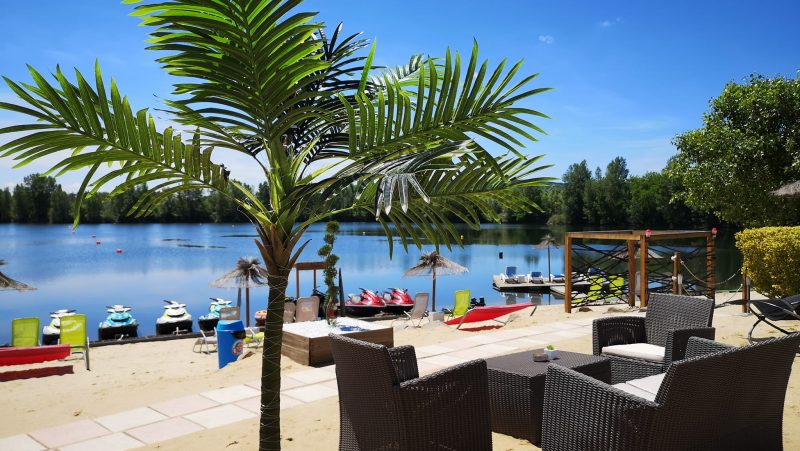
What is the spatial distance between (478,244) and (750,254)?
53.1 metres

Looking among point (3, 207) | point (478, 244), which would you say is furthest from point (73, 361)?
point (3, 207)

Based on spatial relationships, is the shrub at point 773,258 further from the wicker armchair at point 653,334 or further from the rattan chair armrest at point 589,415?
the rattan chair armrest at point 589,415

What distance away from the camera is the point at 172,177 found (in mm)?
2750

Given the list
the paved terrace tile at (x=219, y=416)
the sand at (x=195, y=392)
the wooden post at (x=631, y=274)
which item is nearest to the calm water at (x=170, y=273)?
the wooden post at (x=631, y=274)

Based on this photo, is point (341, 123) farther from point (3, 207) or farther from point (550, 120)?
point (3, 207)

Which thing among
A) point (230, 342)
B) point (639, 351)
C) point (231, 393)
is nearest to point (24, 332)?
point (230, 342)

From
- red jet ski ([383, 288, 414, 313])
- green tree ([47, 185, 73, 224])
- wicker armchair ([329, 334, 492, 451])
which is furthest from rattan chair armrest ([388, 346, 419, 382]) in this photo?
green tree ([47, 185, 73, 224])

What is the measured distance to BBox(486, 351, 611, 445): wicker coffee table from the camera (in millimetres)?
3385

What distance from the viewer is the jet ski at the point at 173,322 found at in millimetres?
16797

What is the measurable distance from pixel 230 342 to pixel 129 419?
340 cm

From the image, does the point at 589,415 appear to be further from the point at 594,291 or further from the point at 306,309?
the point at 594,291

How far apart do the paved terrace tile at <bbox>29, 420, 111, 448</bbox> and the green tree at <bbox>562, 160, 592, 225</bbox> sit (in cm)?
7519

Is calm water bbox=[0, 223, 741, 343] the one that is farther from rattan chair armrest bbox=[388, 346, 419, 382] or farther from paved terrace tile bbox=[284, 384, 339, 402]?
rattan chair armrest bbox=[388, 346, 419, 382]

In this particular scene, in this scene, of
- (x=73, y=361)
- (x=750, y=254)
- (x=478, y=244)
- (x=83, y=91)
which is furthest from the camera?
(x=478, y=244)
